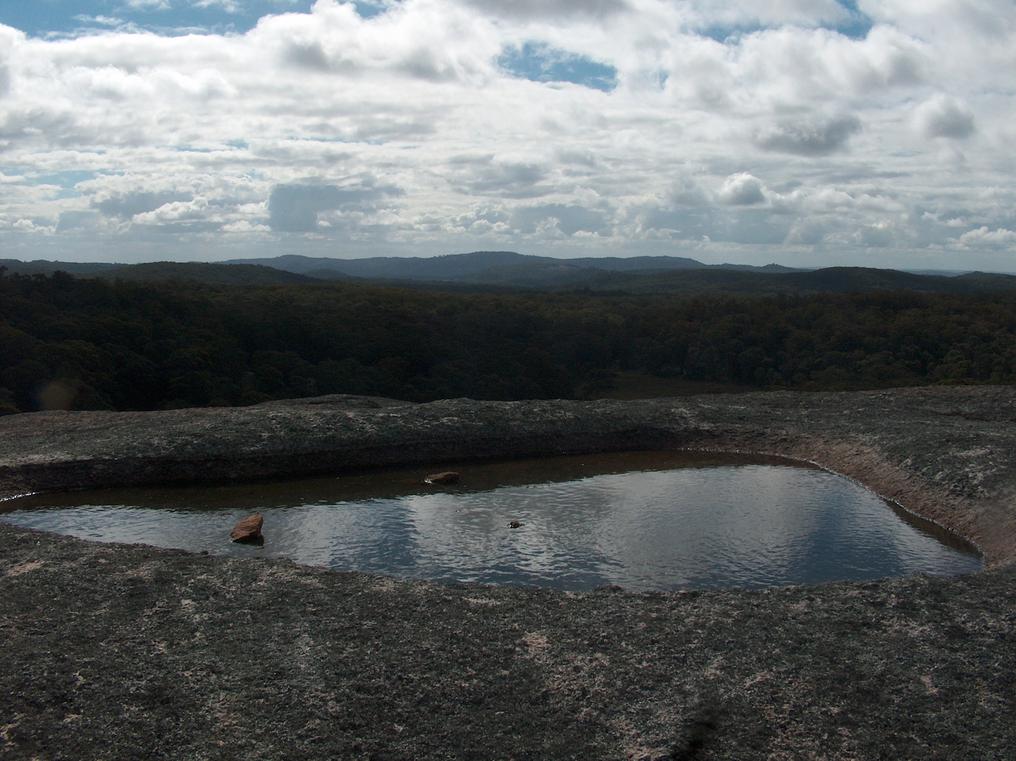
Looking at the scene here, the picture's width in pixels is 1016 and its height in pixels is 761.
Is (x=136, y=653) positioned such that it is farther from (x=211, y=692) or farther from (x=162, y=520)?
(x=162, y=520)

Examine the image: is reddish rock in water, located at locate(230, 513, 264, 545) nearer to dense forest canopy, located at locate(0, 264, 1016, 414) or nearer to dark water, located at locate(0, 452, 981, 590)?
dark water, located at locate(0, 452, 981, 590)

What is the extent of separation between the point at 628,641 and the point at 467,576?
3878 mm

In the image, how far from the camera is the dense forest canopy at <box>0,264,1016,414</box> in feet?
123

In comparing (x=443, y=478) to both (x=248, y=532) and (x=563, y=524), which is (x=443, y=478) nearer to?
(x=563, y=524)

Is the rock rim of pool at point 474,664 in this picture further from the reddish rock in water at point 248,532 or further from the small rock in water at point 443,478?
the small rock in water at point 443,478

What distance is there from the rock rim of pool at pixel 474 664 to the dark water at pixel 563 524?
66.0 inches

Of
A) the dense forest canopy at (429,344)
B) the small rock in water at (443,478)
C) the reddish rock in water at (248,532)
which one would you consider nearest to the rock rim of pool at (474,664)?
the reddish rock in water at (248,532)

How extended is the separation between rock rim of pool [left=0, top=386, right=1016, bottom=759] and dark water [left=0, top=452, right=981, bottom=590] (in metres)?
1.68

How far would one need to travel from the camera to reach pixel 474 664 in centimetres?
882

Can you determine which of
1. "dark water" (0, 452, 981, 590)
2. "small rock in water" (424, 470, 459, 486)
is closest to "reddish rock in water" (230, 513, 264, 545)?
"dark water" (0, 452, 981, 590)

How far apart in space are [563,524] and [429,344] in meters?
36.5

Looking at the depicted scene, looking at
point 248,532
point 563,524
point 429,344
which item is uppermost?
point 429,344

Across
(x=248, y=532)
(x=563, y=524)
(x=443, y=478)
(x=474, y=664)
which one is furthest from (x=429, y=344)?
(x=474, y=664)

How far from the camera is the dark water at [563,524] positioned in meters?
13.1
